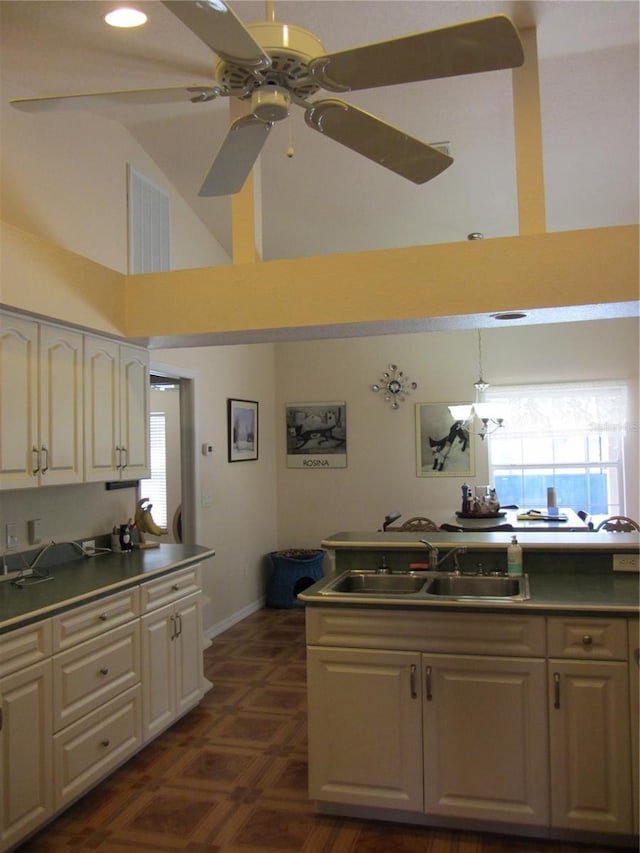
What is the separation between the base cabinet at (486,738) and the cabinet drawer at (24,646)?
1.54 meters

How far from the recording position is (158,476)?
21.8 ft

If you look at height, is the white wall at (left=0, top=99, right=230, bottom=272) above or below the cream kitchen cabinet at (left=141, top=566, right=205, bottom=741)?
above

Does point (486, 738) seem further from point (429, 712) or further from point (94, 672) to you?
point (94, 672)

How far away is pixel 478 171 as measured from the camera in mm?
4664

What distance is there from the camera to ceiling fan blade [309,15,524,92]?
1521 mm

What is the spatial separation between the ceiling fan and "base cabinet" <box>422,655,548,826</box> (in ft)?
6.26

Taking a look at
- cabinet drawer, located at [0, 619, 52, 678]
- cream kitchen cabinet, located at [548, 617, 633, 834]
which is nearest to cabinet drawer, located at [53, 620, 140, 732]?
cabinet drawer, located at [0, 619, 52, 678]

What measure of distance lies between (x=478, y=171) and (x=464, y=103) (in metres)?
0.78

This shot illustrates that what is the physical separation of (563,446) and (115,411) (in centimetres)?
444

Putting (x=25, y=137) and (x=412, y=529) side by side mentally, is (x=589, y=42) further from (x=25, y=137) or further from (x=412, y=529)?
(x=412, y=529)

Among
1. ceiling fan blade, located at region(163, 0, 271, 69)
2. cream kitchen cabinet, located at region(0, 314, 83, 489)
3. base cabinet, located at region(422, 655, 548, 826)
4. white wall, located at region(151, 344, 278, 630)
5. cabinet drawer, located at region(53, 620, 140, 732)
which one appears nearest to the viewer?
ceiling fan blade, located at region(163, 0, 271, 69)

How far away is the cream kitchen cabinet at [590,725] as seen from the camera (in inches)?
99.8

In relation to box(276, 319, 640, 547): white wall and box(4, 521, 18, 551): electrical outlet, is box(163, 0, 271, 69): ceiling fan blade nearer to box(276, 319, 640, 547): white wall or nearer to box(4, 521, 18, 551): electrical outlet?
box(4, 521, 18, 551): electrical outlet

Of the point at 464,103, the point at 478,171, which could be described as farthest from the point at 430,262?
the point at 478,171
